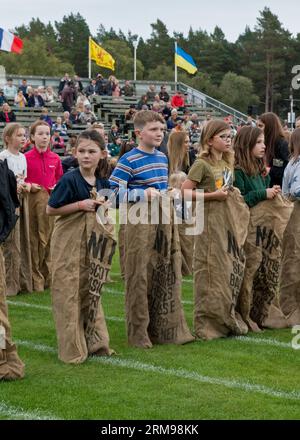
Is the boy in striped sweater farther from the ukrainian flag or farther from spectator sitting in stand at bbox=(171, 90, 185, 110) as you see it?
the ukrainian flag

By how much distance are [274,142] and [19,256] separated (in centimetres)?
385

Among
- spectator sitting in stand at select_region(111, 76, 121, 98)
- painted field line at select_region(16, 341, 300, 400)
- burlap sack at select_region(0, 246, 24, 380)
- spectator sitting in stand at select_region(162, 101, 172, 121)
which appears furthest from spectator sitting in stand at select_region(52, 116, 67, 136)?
burlap sack at select_region(0, 246, 24, 380)

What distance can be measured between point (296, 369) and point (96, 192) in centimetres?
212

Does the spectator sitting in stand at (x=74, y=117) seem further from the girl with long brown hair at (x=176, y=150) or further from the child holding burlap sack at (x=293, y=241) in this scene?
the child holding burlap sack at (x=293, y=241)

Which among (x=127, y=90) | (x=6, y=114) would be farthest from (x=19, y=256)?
(x=127, y=90)

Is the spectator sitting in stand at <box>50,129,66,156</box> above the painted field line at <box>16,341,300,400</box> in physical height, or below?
above

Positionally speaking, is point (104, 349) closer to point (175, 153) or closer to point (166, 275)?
point (166, 275)

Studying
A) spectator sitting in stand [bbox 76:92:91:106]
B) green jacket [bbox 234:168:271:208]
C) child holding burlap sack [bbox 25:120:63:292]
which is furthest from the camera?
spectator sitting in stand [bbox 76:92:91:106]

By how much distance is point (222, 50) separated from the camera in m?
111

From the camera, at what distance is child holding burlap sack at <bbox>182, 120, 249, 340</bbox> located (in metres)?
Answer: 8.23

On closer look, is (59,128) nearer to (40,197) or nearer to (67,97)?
(67,97)

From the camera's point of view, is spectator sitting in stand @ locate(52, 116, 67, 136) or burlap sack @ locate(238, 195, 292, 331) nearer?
burlap sack @ locate(238, 195, 292, 331)

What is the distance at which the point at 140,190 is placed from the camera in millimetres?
7758

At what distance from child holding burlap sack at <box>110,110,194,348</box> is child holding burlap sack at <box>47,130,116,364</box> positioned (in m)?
0.44
